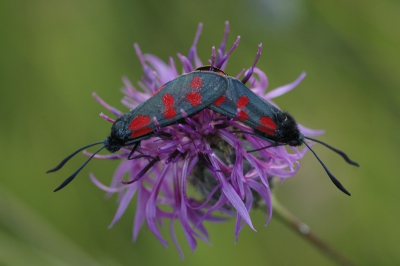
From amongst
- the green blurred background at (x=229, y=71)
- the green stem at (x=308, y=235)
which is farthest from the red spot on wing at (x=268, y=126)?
the green blurred background at (x=229, y=71)

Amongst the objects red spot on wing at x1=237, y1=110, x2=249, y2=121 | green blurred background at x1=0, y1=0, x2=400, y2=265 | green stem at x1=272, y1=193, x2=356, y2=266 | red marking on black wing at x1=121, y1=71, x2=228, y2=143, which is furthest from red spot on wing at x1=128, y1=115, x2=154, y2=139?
green blurred background at x1=0, y1=0, x2=400, y2=265

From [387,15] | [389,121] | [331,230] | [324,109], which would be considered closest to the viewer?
[387,15]

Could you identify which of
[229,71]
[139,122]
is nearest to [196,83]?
[139,122]

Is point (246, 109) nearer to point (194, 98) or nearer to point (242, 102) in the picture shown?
point (242, 102)

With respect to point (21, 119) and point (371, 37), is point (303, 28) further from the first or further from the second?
point (21, 119)

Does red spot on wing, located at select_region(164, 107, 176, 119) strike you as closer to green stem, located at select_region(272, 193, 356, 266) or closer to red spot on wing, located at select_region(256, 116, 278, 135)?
red spot on wing, located at select_region(256, 116, 278, 135)

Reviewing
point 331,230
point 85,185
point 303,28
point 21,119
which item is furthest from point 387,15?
point 21,119
